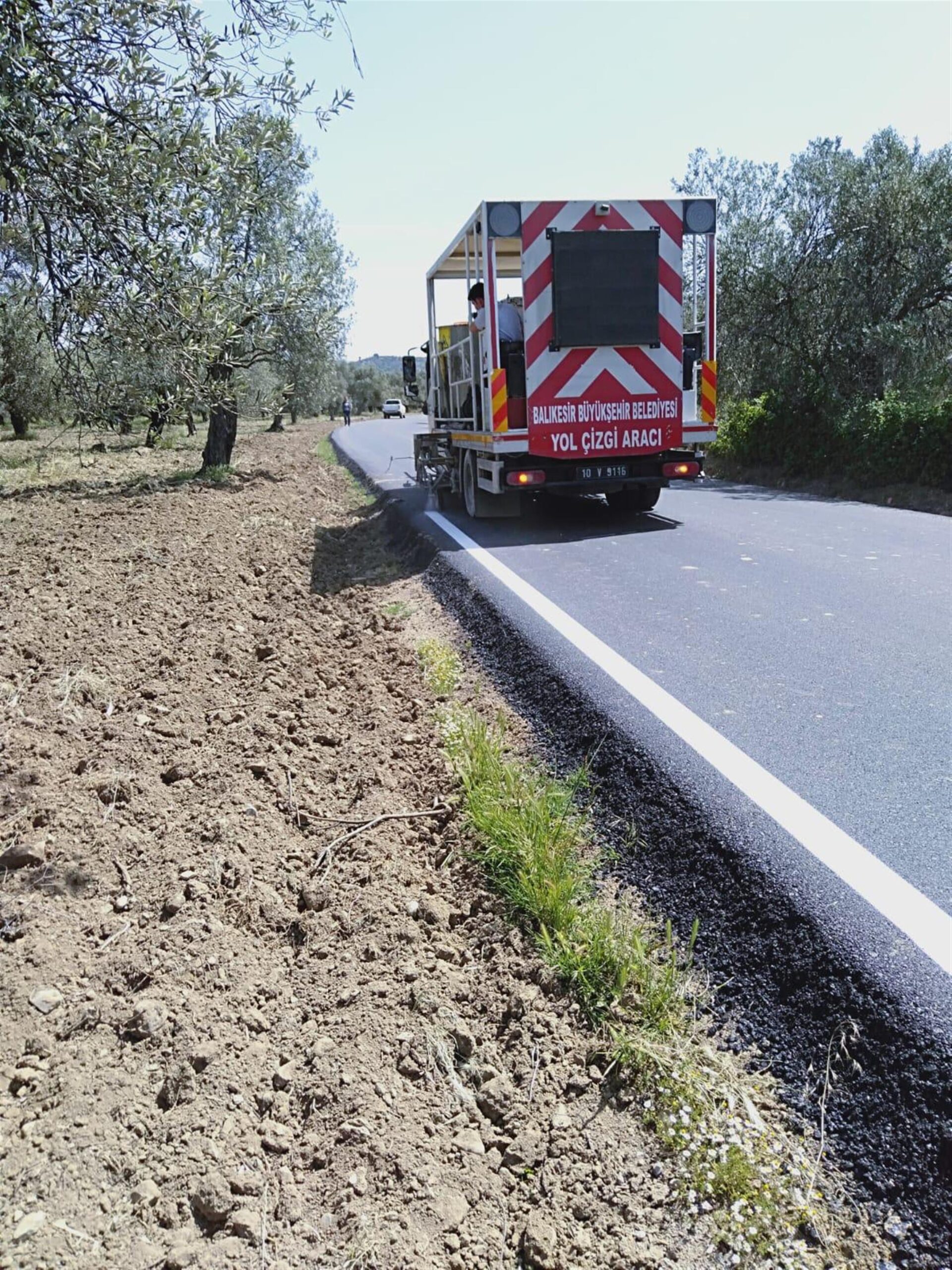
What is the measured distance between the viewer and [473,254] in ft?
34.6

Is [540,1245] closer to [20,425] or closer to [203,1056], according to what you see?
[203,1056]

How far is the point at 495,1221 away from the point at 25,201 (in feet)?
13.0

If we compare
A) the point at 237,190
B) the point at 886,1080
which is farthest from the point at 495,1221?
the point at 237,190

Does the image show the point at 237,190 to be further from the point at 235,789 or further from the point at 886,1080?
the point at 886,1080

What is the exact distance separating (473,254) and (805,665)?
24.1 feet

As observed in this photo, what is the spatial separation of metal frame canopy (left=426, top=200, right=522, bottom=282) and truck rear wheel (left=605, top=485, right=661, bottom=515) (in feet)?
8.87

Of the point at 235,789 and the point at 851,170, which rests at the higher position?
the point at 851,170

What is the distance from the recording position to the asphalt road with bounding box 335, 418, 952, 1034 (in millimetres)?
2916

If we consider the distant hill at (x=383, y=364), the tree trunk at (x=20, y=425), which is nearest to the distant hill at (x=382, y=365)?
the distant hill at (x=383, y=364)

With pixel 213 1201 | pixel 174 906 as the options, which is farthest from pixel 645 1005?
pixel 174 906

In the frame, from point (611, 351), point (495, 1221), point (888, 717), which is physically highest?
point (611, 351)

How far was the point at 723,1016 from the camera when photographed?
258 cm

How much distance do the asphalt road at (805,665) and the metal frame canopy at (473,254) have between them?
2984mm

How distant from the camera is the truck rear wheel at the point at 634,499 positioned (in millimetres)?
10938
